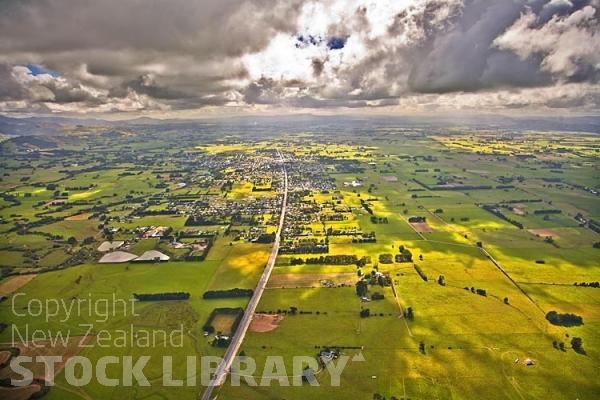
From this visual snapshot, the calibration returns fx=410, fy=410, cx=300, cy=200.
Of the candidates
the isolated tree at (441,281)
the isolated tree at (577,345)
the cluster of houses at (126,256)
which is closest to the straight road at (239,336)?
the cluster of houses at (126,256)

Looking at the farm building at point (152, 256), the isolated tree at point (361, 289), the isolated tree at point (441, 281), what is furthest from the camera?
the farm building at point (152, 256)

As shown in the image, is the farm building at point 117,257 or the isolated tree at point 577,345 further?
the farm building at point 117,257

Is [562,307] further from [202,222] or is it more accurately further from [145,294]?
[202,222]

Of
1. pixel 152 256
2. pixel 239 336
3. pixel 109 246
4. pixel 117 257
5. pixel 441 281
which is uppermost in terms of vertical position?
pixel 441 281

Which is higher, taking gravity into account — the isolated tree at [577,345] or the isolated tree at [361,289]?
the isolated tree at [361,289]

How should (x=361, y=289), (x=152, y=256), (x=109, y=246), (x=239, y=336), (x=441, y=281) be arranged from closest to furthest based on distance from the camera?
1. (x=239, y=336)
2. (x=361, y=289)
3. (x=441, y=281)
4. (x=152, y=256)
5. (x=109, y=246)

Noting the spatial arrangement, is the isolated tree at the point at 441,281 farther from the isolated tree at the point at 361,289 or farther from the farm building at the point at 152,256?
the farm building at the point at 152,256

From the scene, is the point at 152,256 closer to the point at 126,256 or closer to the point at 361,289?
the point at 126,256

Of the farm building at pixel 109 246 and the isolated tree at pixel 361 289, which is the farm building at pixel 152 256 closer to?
the farm building at pixel 109 246

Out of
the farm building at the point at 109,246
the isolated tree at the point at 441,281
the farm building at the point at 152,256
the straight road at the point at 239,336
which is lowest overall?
the straight road at the point at 239,336

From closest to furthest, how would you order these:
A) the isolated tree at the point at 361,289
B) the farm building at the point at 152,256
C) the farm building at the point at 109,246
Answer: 1. the isolated tree at the point at 361,289
2. the farm building at the point at 152,256
3. the farm building at the point at 109,246

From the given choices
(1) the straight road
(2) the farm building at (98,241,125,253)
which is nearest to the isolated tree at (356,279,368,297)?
(1) the straight road

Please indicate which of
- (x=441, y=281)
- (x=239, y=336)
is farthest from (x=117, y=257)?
(x=441, y=281)

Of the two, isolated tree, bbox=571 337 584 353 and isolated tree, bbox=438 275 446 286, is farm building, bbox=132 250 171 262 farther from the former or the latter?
isolated tree, bbox=571 337 584 353
